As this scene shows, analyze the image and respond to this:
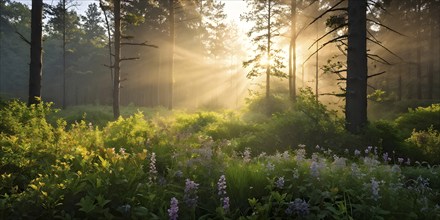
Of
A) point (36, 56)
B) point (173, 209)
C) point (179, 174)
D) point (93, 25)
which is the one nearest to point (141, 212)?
point (173, 209)

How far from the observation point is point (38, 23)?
13.1 metres

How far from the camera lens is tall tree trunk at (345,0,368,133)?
9.94 m

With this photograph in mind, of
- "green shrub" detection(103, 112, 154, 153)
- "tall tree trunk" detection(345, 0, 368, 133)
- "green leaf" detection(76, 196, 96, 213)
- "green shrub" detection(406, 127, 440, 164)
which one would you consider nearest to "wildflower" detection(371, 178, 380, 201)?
"green leaf" detection(76, 196, 96, 213)

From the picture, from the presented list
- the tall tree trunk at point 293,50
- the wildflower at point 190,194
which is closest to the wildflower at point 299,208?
the wildflower at point 190,194

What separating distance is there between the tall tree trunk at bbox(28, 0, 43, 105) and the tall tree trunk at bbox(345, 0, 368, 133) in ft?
36.3

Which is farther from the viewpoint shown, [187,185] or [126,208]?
[187,185]

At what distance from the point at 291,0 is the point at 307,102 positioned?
16980 mm

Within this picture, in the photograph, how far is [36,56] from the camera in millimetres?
12930

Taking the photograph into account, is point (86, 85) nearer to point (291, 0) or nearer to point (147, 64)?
point (147, 64)

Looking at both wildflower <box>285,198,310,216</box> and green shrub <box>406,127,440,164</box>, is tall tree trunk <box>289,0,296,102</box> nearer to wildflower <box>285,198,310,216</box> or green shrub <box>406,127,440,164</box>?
green shrub <box>406,127,440,164</box>

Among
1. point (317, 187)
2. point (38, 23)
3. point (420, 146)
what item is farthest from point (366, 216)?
point (38, 23)

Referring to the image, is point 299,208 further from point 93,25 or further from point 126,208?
point 93,25

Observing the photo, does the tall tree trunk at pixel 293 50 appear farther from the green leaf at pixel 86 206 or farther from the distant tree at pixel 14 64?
the distant tree at pixel 14 64

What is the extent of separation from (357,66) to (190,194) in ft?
25.8
